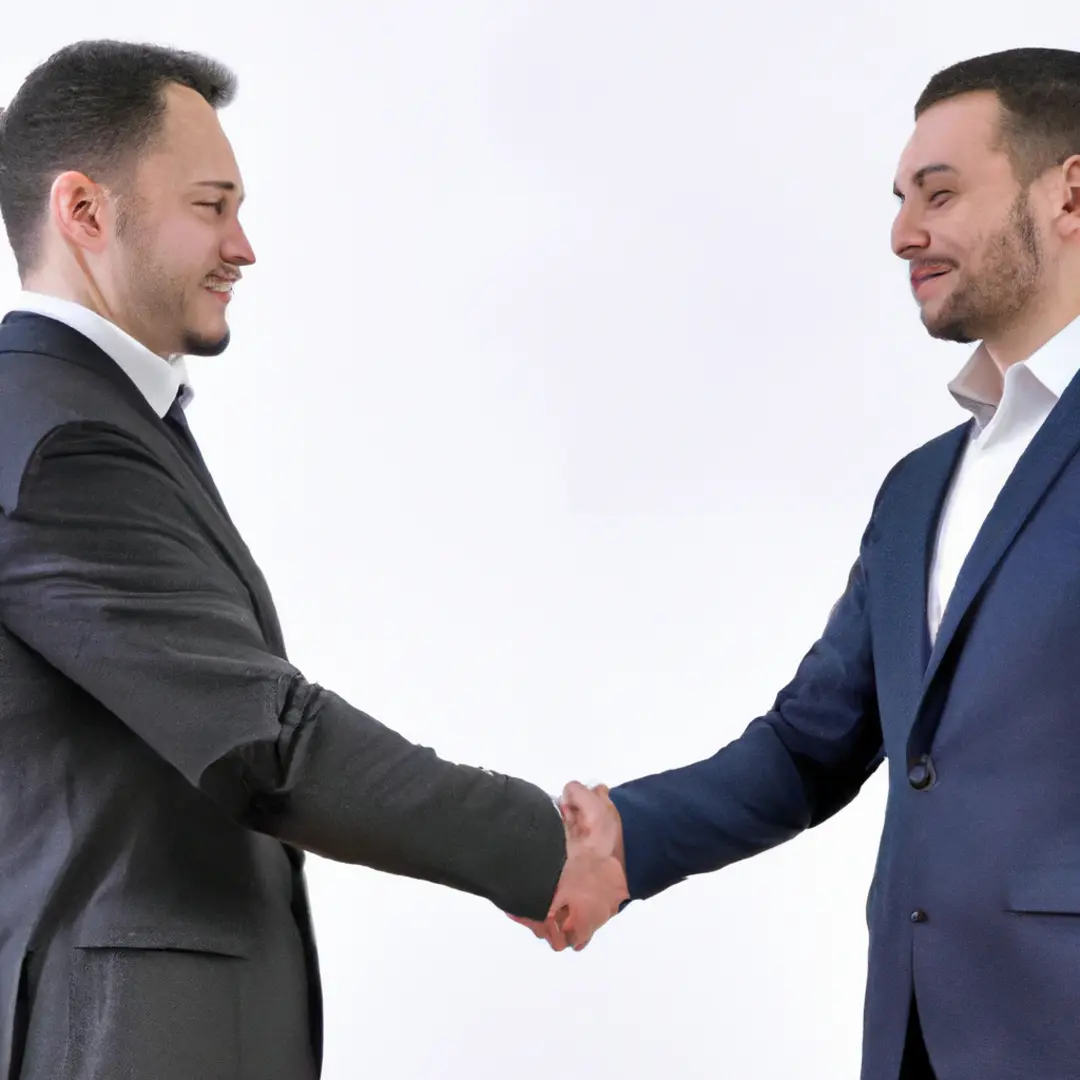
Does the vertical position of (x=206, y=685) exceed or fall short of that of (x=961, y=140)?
it falls short

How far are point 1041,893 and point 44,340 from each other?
54.0 inches

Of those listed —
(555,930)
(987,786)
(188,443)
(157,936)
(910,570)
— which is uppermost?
(188,443)

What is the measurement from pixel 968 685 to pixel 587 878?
2.33 feet

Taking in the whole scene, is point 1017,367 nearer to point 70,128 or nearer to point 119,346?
point 119,346

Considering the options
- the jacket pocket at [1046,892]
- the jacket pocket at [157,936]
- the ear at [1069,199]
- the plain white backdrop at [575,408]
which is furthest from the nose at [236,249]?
the plain white backdrop at [575,408]

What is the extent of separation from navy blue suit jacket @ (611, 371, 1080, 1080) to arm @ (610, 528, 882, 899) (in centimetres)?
23

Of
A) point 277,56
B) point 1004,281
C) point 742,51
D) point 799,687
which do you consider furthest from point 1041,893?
point 277,56

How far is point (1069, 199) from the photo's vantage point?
2354 mm

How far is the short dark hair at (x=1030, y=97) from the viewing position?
2393 mm

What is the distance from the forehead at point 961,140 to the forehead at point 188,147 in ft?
3.31

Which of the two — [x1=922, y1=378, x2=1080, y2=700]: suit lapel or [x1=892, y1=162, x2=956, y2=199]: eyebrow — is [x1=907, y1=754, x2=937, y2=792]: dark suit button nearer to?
[x1=922, y1=378, x2=1080, y2=700]: suit lapel

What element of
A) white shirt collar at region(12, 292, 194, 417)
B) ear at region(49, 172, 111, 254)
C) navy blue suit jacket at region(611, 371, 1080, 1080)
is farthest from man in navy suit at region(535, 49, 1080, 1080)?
ear at region(49, 172, 111, 254)

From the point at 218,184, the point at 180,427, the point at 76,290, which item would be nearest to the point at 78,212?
the point at 76,290

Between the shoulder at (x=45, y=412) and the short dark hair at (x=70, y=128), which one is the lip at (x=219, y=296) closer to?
the short dark hair at (x=70, y=128)
